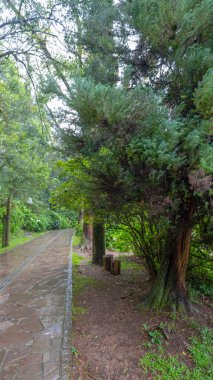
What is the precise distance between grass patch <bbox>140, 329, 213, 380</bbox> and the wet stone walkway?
109 cm

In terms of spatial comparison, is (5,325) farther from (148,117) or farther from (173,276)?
(148,117)

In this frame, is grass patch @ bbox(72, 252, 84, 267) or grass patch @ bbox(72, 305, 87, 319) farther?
grass patch @ bbox(72, 252, 84, 267)

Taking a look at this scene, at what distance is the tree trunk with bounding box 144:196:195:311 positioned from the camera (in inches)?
157

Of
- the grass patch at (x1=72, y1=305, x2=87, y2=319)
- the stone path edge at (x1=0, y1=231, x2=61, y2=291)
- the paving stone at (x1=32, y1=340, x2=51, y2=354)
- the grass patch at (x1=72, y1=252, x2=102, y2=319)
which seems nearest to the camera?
the paving stone at (x1=32, y1=340, x2=51, y2=354)

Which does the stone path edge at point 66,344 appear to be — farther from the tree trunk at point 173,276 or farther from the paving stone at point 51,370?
the tree trunk at point 173,276

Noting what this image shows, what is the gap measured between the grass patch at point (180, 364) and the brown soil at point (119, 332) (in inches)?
3.4

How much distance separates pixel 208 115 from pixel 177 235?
74.4 inches

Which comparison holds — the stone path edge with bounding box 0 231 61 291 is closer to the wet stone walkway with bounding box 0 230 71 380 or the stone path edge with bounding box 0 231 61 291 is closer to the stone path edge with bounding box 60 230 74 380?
the wet stone walkway with bounding box 0 230 71 380

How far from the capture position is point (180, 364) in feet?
10.0

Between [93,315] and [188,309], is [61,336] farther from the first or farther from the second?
[188,309]

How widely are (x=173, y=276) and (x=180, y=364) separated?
1263 millimetres

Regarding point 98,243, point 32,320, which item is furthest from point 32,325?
point 98,243

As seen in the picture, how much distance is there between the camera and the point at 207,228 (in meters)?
3.58

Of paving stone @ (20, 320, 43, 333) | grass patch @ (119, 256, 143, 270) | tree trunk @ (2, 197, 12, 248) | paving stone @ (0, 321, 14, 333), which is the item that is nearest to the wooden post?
tree trunk @ (2, 197, 12, 248)
